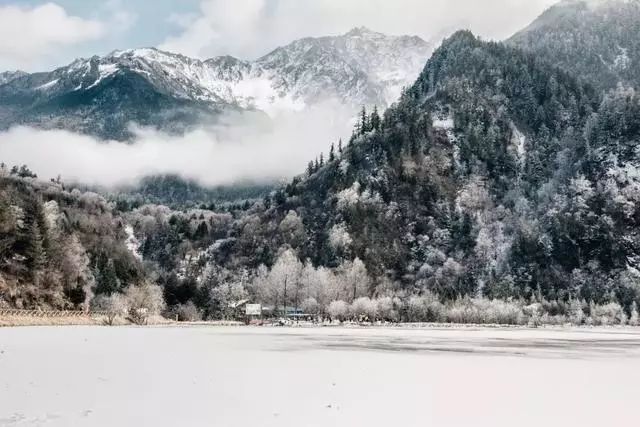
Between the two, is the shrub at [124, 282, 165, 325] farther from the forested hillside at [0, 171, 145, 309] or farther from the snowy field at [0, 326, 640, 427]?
the snowy field at [0, 326, 640, 427]

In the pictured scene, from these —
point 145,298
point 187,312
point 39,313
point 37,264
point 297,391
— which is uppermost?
point 37,264

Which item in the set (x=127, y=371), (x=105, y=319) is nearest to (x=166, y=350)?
(x=127, y=371)

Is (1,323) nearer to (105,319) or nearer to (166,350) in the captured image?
(105,319)

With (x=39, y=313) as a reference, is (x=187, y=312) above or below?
below

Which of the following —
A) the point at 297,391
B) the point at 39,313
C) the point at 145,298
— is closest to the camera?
the point at 297,391

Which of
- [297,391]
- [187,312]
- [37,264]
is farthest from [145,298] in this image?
[297,391]

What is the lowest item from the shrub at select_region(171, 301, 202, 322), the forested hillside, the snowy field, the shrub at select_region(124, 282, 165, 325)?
the shrub at select_region(171, 301, 202, 322)

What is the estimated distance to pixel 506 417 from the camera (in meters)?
24.3

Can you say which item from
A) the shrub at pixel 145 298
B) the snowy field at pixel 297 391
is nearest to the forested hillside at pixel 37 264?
the shrub at pixel 145 298

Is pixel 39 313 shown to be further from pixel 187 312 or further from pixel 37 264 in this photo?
pixel 187 312

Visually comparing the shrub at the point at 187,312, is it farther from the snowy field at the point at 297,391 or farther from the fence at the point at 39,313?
the snowy field at the point at 297,391

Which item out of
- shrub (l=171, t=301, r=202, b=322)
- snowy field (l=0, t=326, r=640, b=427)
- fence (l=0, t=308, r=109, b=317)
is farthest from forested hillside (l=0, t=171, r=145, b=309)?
snowy field (l=0, t=326, r=640, b=427)

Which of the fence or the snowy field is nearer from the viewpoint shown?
the snowy field

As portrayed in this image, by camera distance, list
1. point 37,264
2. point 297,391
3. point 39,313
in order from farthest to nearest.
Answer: point 37,264 → point 39,313 → point 297,391
